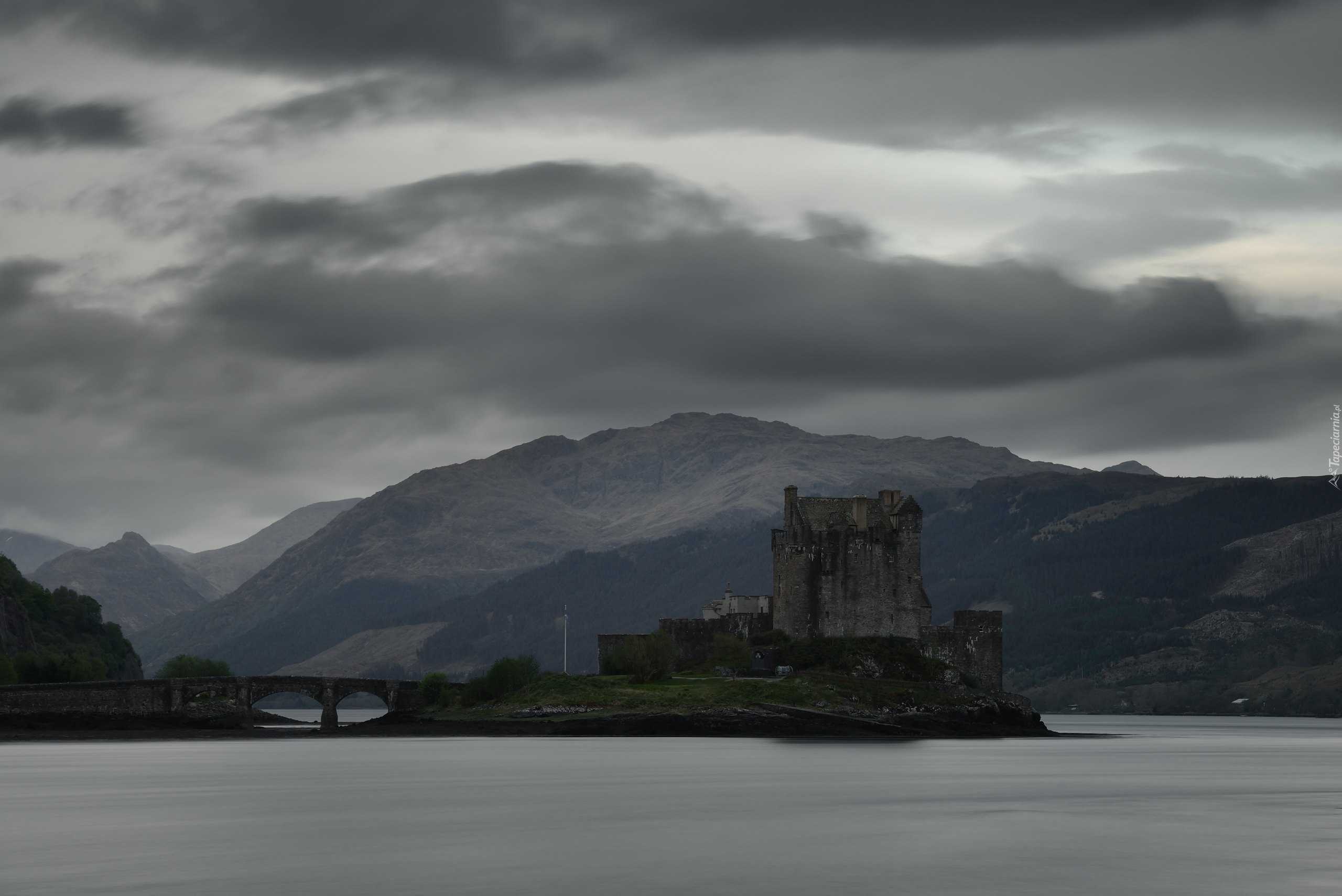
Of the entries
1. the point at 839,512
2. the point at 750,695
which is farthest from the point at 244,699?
the point at 839,512

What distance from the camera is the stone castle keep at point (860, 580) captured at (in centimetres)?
11269

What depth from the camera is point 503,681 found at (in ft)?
415

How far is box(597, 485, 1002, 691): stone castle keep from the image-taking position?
113m

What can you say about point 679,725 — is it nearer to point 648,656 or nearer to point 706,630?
point 648,656

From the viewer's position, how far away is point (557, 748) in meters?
108

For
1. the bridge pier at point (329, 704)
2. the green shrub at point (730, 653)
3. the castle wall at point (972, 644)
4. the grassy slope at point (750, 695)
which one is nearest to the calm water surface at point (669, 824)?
the grassy slope at point (750, 695)

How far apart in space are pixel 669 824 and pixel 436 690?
3354 inches

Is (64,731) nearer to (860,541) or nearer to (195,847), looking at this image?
(860,541)

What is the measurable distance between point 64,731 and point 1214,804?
92.2 metres

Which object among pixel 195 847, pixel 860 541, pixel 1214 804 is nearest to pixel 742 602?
pixel 860 541

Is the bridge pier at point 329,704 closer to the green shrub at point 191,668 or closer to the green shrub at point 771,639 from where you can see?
the green shrub at point 191,668

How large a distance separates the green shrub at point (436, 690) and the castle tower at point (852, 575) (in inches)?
1412

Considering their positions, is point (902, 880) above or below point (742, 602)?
below

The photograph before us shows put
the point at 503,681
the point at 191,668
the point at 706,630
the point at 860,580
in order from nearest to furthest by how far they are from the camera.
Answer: the point at 860,580, the point at 706,630, the point at 503,681, the point at 191,668
